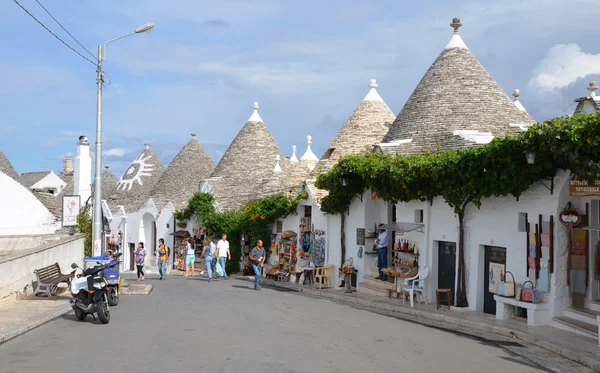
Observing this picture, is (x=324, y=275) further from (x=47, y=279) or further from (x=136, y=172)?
(x=136, y=172)

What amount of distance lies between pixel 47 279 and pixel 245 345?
7969mm

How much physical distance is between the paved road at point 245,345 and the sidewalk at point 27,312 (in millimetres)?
204

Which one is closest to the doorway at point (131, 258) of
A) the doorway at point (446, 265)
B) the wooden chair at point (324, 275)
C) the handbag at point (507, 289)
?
the wooden chair at point (324, 275)

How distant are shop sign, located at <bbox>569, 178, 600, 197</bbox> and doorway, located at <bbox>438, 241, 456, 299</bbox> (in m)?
4.59

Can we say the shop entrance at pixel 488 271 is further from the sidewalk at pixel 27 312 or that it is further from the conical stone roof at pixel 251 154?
the conical stone roof at pixel 251 154

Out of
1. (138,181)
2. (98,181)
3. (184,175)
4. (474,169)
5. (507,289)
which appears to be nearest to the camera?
(507,289)

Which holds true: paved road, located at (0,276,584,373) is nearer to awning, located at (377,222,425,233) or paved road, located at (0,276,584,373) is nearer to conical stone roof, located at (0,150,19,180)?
awning, located at (377,222,425,233)

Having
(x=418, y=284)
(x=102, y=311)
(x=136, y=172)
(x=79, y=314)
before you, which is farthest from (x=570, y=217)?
(x=136, y=172)

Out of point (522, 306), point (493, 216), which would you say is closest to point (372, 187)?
point (493, 216)

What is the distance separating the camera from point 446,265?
17.1 meters

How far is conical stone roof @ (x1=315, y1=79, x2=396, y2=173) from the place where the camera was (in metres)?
26.7

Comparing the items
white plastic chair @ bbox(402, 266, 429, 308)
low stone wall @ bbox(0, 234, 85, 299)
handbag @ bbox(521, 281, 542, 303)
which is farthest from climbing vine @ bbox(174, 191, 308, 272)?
handbag @ bbox(521, 281, 542, 303)

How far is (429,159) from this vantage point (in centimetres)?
1641

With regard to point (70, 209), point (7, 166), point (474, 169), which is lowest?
point (70, 209)
